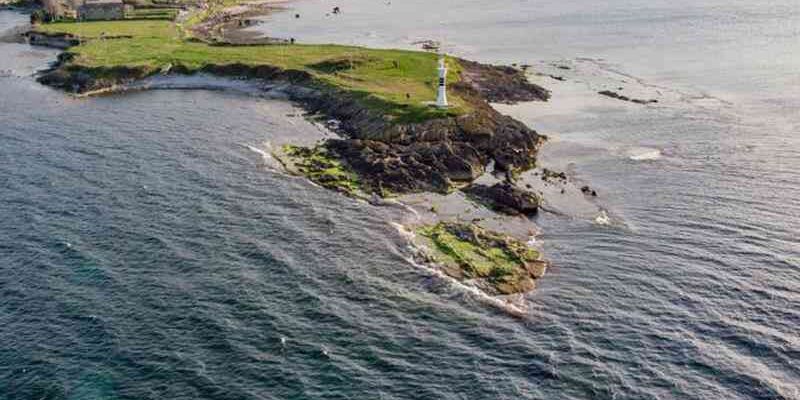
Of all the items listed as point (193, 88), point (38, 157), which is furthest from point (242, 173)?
point (193, 88)

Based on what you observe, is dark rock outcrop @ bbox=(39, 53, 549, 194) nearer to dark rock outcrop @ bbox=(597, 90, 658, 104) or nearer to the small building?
dark rock outcrop @ bbox=(597, 90, 658, 104)

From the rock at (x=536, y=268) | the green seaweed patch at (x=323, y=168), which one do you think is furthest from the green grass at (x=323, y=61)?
the rock at (x=536, y=268)

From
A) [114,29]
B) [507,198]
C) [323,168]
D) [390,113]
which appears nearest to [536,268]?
[507,198]

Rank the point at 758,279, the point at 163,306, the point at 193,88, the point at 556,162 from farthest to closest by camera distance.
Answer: the point at 193,88
the point at 556,162
the point at 758,279
the point at 163,306

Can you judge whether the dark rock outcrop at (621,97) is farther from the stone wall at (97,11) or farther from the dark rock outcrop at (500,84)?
the stone wall at (97,11)

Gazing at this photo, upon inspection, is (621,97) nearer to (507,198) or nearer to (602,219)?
(507,198)

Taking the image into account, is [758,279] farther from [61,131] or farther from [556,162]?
[61,131]

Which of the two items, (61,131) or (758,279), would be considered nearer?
(758,279)

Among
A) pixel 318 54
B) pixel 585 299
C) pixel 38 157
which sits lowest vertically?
pixel 585 299
